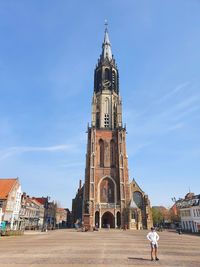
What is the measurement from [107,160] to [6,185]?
28.0m

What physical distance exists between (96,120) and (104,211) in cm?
2717

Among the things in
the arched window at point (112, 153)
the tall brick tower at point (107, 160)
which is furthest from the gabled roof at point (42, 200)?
the arched window at point (112, 153)

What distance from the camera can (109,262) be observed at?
972cm

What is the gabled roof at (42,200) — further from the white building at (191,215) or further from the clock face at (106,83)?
the white building at (191,215)

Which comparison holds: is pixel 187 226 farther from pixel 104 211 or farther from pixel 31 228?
pixel 31 228

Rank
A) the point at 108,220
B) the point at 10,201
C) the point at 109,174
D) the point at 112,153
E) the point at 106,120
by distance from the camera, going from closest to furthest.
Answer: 1. the point at 10,201
2. the point at 108,220
3. the point at 109,174
4. the point at 112,153
5. the point at 106,120

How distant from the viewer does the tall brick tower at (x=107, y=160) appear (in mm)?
58219

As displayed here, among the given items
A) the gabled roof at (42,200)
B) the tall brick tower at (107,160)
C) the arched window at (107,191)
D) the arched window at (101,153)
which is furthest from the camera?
the gabled roof at (42,200)

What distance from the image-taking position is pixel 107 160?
64.6m

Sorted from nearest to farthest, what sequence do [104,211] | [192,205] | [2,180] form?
[2,180] → [192,205] → [104,211]

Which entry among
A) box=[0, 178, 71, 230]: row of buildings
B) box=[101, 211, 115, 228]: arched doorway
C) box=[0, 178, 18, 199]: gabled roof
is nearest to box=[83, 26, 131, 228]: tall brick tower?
box=[101, 211, 115, 228]: arched doorway

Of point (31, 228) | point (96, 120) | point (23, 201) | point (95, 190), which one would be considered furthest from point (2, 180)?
point (96, 120)

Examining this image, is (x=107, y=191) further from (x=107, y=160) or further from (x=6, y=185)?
(x=6, y=185)

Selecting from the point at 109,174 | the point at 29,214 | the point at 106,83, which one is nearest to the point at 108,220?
the point at 109,174
